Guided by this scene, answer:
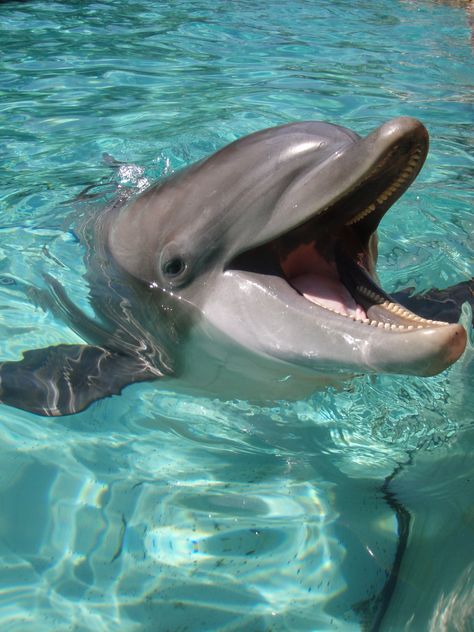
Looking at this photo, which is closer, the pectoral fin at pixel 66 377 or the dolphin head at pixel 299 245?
the dolphin head at pixel 299 245

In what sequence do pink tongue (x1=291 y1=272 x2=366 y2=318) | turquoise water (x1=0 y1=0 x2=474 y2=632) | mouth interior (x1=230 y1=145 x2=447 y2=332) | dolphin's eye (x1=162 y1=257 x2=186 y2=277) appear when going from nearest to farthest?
1. turquoise water (x1=0 y1=0 x2=474 y2=632)
2. mouth interior (x1=230 y1=145 x2=447 y2=332)
3. pink tongue (x1=291 y1=272 x2=366 y2=318)
4. dolphin's eye (x1=162 y1=257 x2=186 y2=277)

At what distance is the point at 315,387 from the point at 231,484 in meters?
0.78

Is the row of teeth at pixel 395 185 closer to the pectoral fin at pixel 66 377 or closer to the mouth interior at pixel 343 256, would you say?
the mouth interior at pixel 343 256

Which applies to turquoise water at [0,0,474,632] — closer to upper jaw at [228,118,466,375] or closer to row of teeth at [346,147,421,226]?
upper jaw at [228,118,466,375]

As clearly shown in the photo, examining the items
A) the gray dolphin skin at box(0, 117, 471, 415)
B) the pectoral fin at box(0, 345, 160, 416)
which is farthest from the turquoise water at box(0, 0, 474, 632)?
the gray dolphin skin at box(0, 117, 471, 415)

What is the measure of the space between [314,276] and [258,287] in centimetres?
35

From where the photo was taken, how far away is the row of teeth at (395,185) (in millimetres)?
3602

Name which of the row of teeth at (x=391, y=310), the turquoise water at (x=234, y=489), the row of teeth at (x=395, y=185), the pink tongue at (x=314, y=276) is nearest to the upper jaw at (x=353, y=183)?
the row of teeth at (x=395, y=185)

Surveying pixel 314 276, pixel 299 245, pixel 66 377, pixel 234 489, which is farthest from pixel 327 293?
pixel 66 377

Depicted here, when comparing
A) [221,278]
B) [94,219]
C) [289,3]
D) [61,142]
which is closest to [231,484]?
[221,278]

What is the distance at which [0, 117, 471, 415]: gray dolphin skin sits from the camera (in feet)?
Answer: 11.7

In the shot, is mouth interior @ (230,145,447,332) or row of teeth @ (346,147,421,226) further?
mouth interior @ (230,145,447,332)

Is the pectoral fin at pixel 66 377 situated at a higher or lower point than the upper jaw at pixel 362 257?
lower

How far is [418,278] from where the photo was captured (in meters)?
6.43
